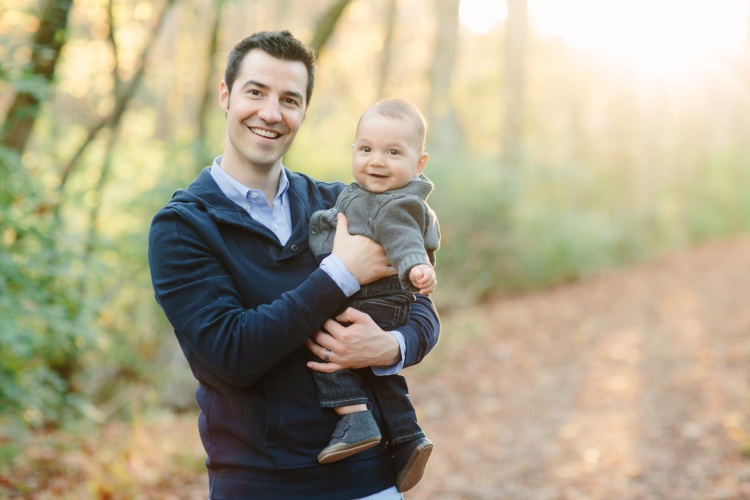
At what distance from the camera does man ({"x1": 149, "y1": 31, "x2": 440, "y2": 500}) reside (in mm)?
2029

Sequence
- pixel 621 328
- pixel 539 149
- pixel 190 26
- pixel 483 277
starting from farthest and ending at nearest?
pixel 539 149 → pixel 190 26 → pixel 483 277 → pixel 621 328

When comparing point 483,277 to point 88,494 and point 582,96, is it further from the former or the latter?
point 582,96

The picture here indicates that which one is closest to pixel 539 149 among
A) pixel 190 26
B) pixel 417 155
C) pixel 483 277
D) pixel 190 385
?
pixel 483 277

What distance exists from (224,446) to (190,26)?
14861 millimetres

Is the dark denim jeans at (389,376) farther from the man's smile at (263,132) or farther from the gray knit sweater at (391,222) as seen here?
the man's smile at (263,132)

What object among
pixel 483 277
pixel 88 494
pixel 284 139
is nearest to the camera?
pixel 284 139

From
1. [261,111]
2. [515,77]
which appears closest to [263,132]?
[261,111]

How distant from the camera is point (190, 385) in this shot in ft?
27.3

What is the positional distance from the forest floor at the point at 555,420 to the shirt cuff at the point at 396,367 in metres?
3.75

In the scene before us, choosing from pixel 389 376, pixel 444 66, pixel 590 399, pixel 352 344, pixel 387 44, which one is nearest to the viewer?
pixel 352 344

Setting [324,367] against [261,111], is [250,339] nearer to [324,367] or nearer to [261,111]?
[324,367]

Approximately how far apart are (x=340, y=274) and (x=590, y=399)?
7.35 metres

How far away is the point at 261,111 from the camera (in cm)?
226

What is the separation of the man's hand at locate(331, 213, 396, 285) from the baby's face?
0.68 feet
